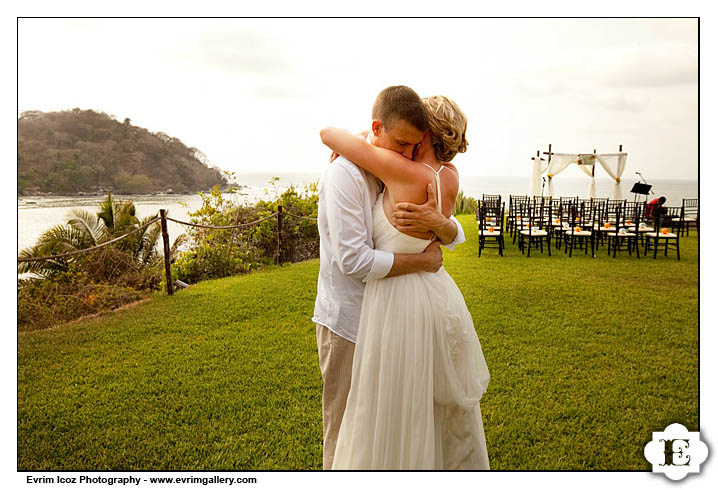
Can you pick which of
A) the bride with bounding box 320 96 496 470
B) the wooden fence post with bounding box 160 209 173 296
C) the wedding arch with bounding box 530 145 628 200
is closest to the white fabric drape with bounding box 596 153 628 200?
the wedding arch with bounding box 530 145 628 200

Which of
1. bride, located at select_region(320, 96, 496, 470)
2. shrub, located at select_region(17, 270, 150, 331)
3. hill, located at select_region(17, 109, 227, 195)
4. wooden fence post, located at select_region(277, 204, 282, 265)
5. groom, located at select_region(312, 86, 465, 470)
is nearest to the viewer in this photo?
groom, located at select_region(312, 86, 465, 470)

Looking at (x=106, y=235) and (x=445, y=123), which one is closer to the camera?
(x=445, y=123)

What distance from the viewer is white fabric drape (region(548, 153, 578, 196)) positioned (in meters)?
14.4

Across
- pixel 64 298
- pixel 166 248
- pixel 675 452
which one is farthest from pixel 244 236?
pixel 675 452

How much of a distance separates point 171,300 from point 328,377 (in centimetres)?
427

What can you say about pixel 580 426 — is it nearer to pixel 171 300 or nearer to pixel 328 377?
pixel 328 377

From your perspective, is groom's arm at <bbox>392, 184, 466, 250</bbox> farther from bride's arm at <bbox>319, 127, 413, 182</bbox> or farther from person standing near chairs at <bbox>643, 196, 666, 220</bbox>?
person standing near chairs at <bbox>643, 196, 666, 220</bbox>

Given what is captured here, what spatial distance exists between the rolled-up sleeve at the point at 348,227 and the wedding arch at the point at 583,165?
13.7 meters

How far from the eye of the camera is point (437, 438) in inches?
69.9

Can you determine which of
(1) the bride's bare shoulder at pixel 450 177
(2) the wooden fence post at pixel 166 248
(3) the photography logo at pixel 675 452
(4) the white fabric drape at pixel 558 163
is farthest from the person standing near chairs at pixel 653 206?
(1) the bride's bare shoulder at pixel 450 177

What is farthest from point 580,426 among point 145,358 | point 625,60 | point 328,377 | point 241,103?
point 241,103

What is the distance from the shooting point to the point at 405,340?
1677 millimetres

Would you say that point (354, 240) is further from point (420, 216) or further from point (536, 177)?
point (536, 177)

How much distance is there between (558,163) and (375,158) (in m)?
14.5
